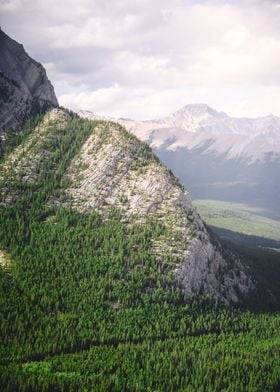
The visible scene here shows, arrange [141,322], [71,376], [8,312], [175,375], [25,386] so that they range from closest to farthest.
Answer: [25,386] → [71,376] → [175,375] → [8,312] → [141,322]

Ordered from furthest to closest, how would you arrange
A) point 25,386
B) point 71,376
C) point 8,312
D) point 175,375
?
point 8,312
point 175,375
point 71,376
point 25,386

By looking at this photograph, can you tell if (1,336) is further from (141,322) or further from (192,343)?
(192,343)

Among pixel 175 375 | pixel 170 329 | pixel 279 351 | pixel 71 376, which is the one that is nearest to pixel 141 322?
pixel 170 329

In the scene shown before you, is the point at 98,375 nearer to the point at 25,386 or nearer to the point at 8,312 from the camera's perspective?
the point at 25,386

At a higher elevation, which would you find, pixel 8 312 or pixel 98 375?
pixel 8 312

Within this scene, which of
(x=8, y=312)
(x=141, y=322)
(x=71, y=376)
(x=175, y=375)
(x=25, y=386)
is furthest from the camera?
(x=141, y=322)

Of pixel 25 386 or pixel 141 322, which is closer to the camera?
pixel 25 386

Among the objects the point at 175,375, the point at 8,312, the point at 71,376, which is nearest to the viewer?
the point at 71,376

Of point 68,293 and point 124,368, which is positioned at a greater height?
point 68,293

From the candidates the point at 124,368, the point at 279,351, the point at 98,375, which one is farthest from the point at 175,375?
the point at 279,351
